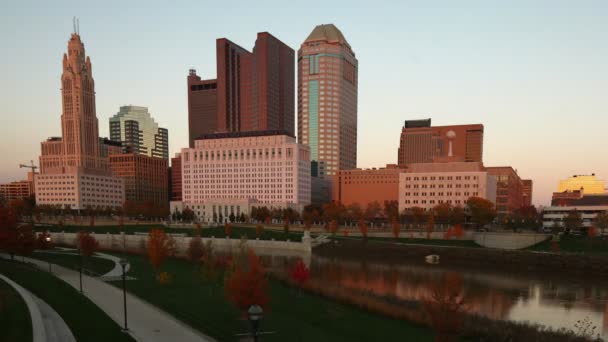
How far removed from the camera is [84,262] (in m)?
46.5

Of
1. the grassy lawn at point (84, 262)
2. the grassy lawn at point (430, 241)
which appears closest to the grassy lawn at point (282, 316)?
the grassy lawn at point (84, 262)

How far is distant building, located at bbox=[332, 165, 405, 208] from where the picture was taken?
180 m

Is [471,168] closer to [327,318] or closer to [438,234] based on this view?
[438,234]

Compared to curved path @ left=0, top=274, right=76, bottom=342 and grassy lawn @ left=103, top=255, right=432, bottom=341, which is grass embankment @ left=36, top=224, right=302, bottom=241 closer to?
grassy lawn @ left=103, top=255, right=432, bottom=341

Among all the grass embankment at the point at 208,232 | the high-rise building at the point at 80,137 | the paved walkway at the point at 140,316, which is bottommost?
the grass embankment at the point at 208,232

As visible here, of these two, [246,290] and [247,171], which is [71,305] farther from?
[247,171]

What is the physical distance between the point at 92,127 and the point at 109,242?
139 m

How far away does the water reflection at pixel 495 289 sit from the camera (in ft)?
119

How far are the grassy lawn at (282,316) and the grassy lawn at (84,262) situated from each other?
747 cm

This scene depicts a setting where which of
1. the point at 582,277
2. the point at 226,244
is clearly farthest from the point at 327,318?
the point at 226,244

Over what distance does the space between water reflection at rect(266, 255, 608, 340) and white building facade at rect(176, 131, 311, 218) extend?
3583 inches

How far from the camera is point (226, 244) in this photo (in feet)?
281

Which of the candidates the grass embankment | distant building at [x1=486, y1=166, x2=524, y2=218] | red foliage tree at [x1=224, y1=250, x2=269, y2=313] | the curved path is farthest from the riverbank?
distant building at [x1=486, y1=166, x2=524, y2=218]

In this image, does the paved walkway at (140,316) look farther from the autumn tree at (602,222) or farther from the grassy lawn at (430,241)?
the autumn tree at (602,222)
